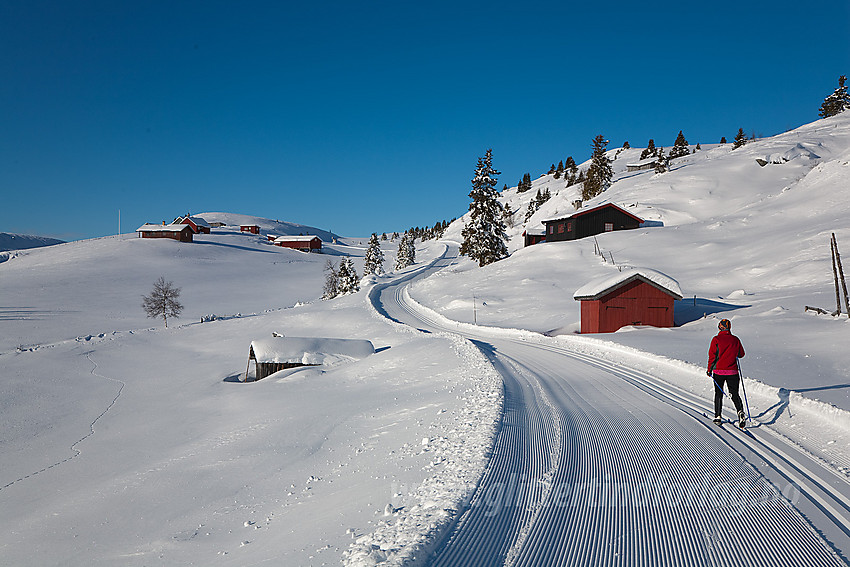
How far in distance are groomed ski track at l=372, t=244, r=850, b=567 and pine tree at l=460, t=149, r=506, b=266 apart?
4535 centimetres

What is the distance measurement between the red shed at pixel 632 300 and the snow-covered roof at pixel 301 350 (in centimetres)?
1338

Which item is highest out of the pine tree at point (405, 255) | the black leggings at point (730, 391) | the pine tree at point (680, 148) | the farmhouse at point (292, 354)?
the pine tree at point (680, 148)

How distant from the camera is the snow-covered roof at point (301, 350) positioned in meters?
22.2

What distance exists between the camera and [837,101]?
111m

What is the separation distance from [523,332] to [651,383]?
13.6 m

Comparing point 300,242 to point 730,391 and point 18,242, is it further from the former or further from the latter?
point 730,391

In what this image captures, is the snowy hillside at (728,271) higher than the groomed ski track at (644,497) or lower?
higher

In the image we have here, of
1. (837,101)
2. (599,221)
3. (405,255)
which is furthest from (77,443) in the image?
(837,101)

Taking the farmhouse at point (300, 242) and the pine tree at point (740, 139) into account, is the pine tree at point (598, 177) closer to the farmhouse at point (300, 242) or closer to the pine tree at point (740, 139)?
the pine tree at point (740, 139)

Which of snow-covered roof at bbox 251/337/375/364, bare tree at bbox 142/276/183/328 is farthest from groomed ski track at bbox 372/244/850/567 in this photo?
bare tree at bbox 142/276/183/328

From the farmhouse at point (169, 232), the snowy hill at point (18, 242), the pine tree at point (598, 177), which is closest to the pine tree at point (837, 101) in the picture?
the pine tree at point (598, 177)

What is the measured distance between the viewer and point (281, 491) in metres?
8.45

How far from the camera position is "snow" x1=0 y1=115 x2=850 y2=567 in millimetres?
6801

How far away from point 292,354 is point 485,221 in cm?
3759
